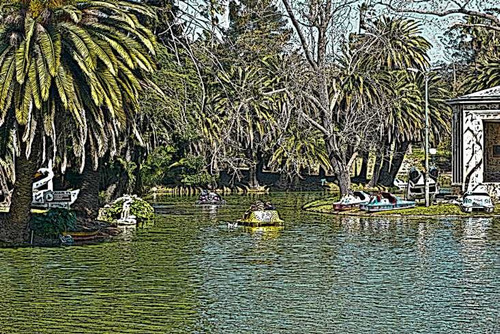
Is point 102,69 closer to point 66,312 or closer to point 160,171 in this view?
point 66,312

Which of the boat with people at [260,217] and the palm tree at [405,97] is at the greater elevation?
the palm tree at [405,97]

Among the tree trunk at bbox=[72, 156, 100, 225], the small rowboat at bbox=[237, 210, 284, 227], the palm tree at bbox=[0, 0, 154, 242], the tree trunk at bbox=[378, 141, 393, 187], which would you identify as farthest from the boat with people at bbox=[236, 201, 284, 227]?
the tree trunk at bbox=[378, 141, 393, 187]

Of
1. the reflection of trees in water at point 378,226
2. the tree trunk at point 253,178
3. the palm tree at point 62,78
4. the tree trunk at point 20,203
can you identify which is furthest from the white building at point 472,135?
the tree trunk at point 253,178

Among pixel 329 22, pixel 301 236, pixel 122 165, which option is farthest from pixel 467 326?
pixel 329 22

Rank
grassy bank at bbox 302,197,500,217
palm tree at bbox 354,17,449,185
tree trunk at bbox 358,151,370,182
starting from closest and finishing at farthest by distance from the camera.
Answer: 1. grassy bank at bbox 302,197,500,217
2. palm tree at bbox 354,17,449,185
3. tree trunk at bbox 358,151,370,182

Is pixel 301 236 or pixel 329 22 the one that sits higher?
pixel 329 22

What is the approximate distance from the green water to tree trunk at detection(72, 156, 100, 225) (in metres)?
2.74

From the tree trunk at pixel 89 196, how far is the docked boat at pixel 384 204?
12.7m

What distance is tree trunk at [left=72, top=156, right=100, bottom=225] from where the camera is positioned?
33.6 metres

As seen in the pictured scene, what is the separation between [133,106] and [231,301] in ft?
34.4

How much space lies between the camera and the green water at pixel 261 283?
1523 cm

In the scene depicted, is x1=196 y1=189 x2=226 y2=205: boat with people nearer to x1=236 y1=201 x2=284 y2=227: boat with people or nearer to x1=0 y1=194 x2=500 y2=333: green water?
x1=236 y1=201 x2=284 y2=227: boat with people

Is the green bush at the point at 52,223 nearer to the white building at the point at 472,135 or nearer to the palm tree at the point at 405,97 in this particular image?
the white building at the point at 472,135

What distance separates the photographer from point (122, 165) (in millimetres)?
39875
